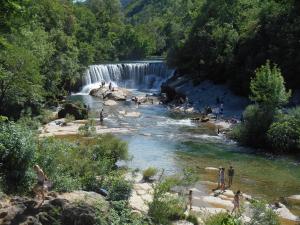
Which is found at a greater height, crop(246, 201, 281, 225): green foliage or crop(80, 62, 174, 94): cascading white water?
crop(80, 62, 174, 94): cascading white water

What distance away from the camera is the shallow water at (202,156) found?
29172mm

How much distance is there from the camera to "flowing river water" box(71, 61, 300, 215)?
29.2 metres

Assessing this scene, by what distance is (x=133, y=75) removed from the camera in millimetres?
83062

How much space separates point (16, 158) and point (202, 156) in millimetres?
19210

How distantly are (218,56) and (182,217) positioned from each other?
4536 centimetres

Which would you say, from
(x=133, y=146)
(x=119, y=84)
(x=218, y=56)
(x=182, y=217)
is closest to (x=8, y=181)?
(x=182, y=217)

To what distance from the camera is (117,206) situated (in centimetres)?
1591

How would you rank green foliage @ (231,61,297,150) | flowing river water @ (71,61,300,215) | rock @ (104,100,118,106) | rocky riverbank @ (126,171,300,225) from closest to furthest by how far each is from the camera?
rocky riverbank @ (126,171,300,225) < flowing river water @ (71,61,300,215) < green foliage @ (231,61,297,150) < rock @ (104,100,118,106)

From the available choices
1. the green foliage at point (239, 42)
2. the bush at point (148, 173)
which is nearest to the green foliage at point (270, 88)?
the green foliage at point (239, 42)

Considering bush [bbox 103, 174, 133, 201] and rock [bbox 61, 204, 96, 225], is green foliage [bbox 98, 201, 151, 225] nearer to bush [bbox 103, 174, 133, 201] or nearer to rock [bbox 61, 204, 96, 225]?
rock [bbox 61, 204, 96, 225]

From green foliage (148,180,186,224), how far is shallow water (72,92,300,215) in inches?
323

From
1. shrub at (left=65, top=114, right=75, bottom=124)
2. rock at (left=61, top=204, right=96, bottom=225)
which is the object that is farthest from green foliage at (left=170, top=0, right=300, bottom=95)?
rock at (left=61, top=204, right=96, bottom=225)

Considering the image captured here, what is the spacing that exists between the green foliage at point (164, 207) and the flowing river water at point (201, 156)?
8070mm

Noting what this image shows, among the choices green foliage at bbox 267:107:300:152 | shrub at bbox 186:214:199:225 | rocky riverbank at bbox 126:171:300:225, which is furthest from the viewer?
green foliage at bbox 267:107:300:152
